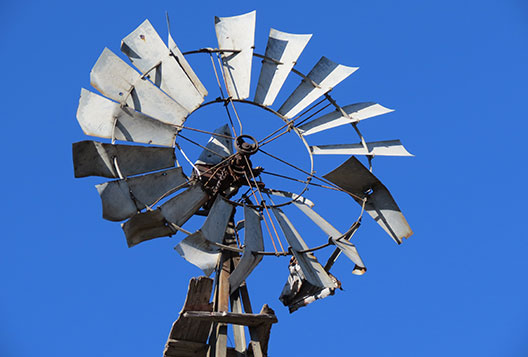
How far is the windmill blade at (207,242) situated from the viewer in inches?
235

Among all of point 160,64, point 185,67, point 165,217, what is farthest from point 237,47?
point 165,217

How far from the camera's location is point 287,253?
250 inches

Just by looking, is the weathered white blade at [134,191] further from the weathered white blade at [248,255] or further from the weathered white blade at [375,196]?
the weathered white blade at [375,196]

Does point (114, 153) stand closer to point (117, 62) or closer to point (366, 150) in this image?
point (117, 62)

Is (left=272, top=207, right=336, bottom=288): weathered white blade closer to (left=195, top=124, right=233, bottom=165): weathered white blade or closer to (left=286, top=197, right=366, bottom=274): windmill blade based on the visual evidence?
(left=286, top=197, right=366, bottom=274): windmill blade

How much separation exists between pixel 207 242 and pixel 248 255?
37 cm

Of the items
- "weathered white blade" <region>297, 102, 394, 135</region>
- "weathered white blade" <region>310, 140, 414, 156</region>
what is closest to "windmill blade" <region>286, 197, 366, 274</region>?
"weathered white blade" <region>310, 140, 414, 156</region>

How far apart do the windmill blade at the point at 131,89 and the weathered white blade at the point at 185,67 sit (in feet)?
1.08

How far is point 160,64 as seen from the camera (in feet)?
23.1

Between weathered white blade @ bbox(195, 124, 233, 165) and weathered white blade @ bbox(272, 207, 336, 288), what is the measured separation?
32.0 inches

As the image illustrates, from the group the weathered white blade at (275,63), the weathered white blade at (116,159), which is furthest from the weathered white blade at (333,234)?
the weathered white blade at (116,159)

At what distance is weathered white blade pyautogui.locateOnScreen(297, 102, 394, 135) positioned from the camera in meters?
7.33

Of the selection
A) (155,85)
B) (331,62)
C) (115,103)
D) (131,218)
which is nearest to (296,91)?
(331,62)

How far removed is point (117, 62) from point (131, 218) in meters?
1.70
